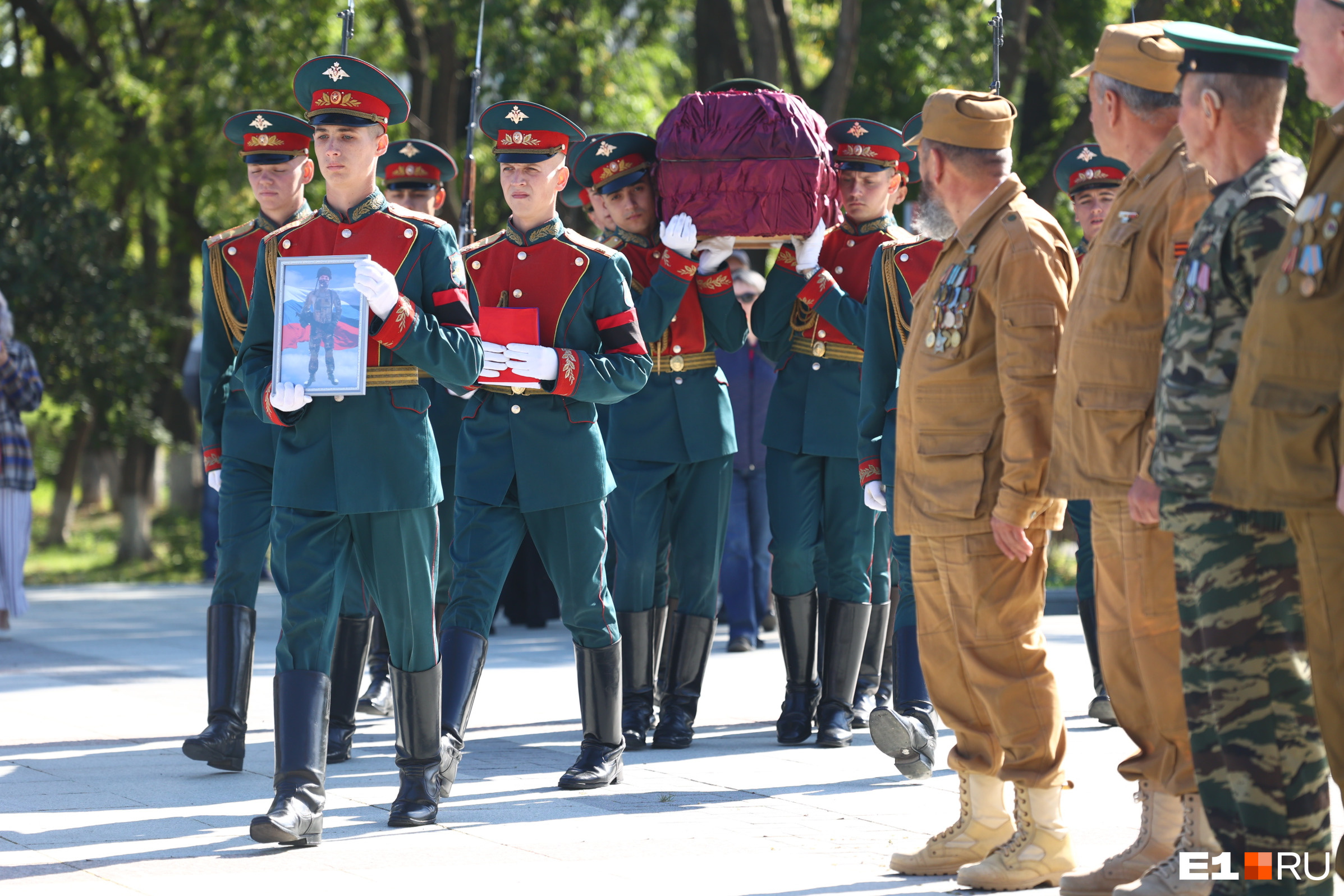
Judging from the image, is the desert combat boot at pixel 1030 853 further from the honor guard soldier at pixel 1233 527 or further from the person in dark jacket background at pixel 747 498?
the person in dark jacket background at pixel 747 498

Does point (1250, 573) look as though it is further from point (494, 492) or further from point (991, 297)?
point (494, 492)

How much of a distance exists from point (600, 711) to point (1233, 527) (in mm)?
2667

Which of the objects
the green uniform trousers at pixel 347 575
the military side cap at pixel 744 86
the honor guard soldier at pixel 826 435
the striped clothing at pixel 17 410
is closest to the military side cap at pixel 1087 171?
the honor guard soldier at pixel 826 435

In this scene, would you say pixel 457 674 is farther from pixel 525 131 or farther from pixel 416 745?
pixel 525 131

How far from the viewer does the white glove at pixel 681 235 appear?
6.41 m

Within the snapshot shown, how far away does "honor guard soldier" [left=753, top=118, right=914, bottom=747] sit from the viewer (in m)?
6.69

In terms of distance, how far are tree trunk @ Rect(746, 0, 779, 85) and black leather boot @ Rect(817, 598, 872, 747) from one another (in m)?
8.34

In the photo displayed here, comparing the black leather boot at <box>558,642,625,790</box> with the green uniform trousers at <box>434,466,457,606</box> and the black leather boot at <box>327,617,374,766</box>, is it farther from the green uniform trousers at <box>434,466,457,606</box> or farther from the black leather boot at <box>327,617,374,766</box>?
the green uniform trousers at <box>434,466,457,606</box>

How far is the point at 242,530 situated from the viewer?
6238 millimetres

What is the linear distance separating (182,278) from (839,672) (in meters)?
16.6

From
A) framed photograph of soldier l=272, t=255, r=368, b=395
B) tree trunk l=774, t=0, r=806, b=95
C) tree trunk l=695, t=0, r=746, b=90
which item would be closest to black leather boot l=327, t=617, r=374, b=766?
framed photograph of soldier l=272, t=255, r=368, b=395

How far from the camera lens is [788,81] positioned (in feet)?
58.3

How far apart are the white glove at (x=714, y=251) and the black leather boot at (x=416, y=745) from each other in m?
2.26

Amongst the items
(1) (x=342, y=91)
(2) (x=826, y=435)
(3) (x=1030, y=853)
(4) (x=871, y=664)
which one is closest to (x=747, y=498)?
(4) (x=871, y=664)
